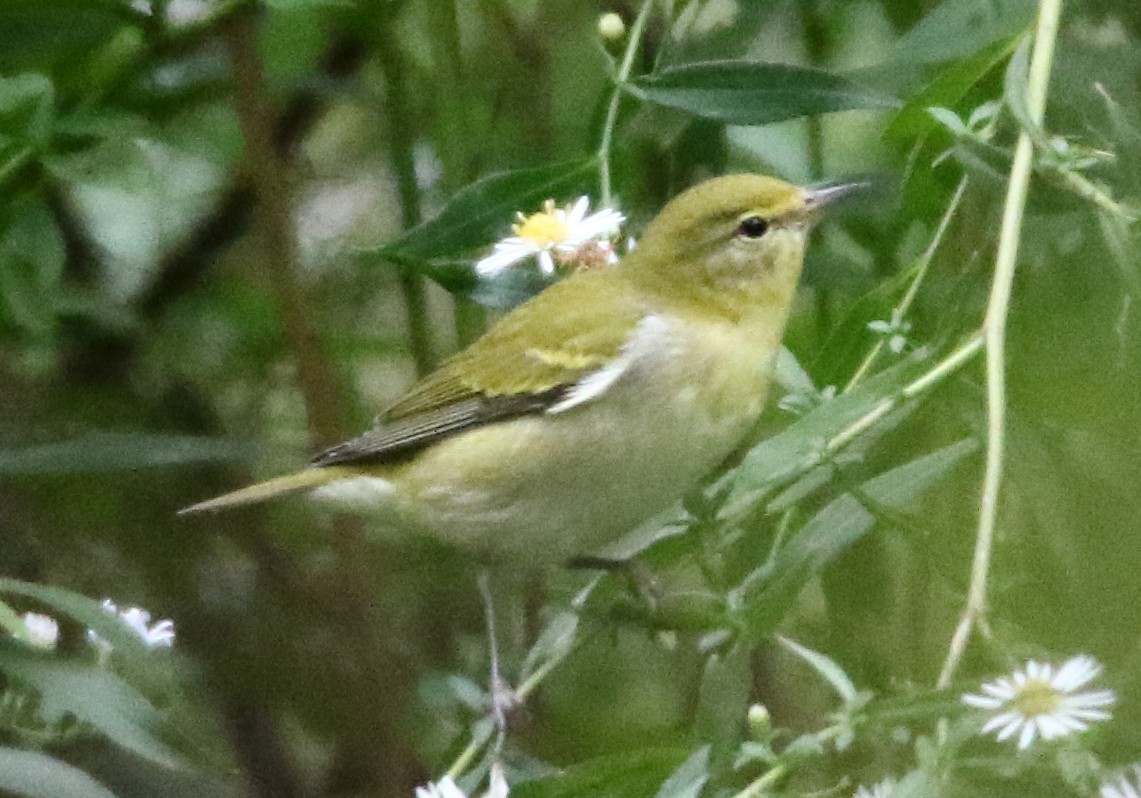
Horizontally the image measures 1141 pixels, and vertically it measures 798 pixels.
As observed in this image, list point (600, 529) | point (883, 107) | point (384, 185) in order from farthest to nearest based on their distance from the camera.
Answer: point (384, 185) < point (600, 529) < point (883, 107)

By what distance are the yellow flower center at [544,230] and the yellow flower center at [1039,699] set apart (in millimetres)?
897

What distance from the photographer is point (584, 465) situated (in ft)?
6.47

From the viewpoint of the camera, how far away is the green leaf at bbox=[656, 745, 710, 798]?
3.86ft

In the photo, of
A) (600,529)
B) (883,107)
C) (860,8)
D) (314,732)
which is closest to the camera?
(883,107)

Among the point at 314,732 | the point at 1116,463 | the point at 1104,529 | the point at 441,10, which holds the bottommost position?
the point at 1104,529

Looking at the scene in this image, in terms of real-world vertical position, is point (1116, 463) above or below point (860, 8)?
below

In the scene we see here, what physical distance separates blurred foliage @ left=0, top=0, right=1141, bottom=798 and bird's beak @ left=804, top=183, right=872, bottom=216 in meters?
0.04

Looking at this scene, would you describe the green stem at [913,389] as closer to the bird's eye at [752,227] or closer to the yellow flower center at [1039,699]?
the yellow flower center at [1039,699]

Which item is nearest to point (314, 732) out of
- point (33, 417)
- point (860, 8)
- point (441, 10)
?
point (33, 417)

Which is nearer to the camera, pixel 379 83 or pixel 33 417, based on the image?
pixel 33 417

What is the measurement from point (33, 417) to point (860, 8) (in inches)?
52.5

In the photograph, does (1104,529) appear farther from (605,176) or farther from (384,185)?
(384,185)

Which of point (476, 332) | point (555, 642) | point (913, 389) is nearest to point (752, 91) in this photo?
point (913, 389)

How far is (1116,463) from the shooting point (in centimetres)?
127
